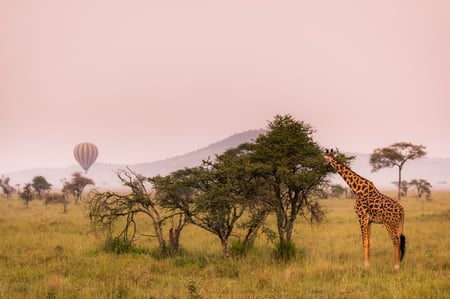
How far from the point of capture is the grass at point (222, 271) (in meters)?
10.2

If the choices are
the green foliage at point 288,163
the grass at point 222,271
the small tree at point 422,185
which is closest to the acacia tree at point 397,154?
the small tree at point 422,185

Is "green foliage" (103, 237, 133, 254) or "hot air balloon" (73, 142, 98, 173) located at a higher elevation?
"hot air balloon" (73, 142, 98, 173)

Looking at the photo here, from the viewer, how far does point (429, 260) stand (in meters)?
14.5

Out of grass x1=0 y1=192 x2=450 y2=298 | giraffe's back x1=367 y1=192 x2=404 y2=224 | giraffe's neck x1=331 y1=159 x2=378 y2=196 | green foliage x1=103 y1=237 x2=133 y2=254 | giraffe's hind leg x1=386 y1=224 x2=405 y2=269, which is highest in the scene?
giraffe's neck x1=331 y1=159 x2=378 y2=196

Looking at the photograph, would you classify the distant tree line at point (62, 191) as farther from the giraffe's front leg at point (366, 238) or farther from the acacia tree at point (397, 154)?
the acacia tree at point (397, 154)

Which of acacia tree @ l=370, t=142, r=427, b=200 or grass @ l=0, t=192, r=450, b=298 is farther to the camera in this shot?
acacia tree @ l=370, t=142, r=427, b=200

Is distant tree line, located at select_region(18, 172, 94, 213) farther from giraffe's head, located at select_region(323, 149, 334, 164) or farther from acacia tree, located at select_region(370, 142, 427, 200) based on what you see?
acacia tree, located at select_region(370, 142, 427, 200)

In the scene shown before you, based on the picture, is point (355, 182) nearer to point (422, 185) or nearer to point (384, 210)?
point (384, 210)

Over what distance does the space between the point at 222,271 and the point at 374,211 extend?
217 inches

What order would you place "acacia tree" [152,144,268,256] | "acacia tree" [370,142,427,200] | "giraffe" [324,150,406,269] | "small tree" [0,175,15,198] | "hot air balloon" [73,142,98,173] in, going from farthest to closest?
"hot air balloon" [73,142,98,173], "small tree" [0,175,15,198], "acacia tree" [370,142,427,200], "acacia tree" [152,144,268,256], "giraffe" [324,150,406,269]

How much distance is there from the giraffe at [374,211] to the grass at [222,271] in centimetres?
74

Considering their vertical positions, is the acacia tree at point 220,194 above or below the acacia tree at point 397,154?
below

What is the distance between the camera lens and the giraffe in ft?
43.8

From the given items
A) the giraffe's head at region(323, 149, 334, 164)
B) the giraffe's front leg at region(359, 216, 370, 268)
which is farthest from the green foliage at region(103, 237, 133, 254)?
the giraffe's front leg at region(359, 216, 370, 268)
